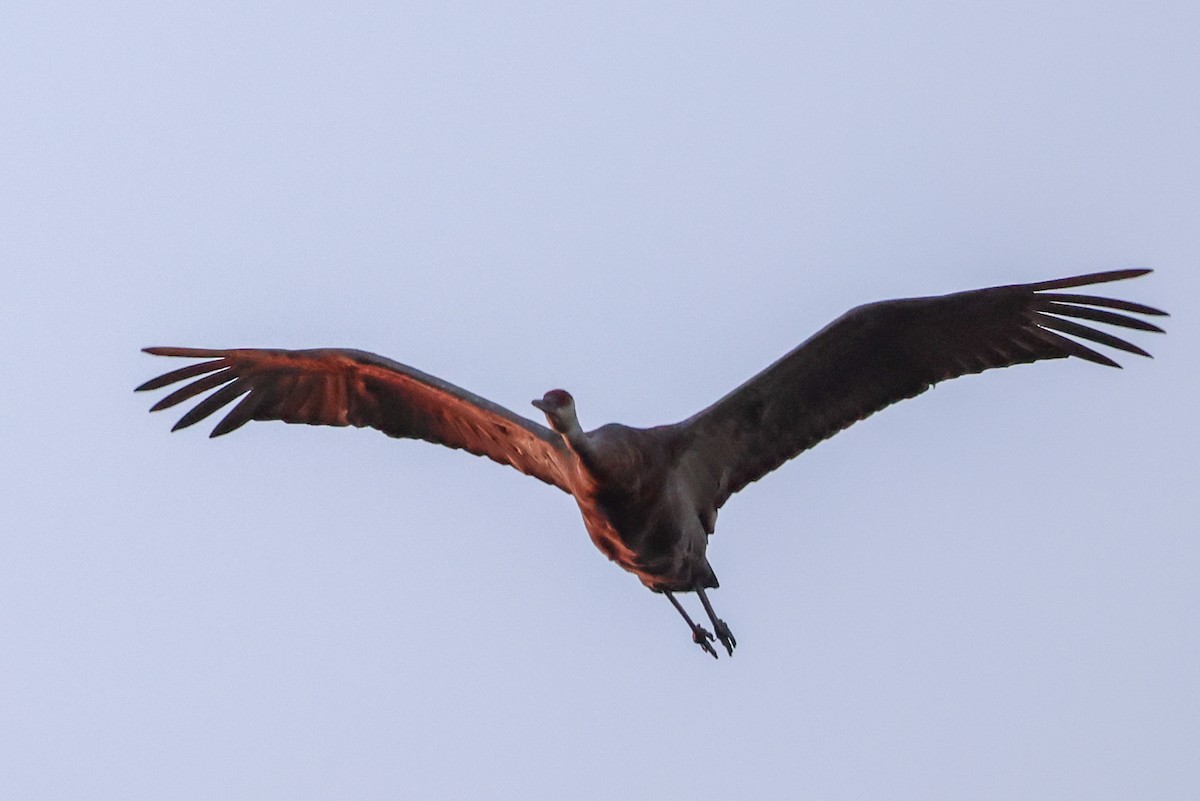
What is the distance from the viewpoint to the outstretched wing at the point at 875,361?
14.7 meters

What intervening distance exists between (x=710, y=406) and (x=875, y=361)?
4.09 feet

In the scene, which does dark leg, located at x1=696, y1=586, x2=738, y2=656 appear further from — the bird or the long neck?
the long neck

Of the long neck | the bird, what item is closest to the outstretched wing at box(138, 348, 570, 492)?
the bird

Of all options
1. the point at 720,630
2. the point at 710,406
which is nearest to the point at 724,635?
the point at 720,630

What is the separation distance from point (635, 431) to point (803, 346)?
1.40 metres

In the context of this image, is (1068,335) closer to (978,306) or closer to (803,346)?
(978,306)

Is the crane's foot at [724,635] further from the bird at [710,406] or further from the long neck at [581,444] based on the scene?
the long neck at [581,444]

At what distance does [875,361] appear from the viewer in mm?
15008

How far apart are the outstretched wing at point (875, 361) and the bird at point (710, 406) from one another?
0.01 m

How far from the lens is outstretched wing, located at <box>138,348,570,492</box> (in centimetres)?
1505

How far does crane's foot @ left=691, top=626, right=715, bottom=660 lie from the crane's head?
109 inches

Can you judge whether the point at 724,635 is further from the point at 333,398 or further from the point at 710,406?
the point at 333,398

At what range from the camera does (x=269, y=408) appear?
15.8 metres

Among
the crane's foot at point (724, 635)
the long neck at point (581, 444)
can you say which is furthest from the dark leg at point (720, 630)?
the long neck at point (581, 444)
